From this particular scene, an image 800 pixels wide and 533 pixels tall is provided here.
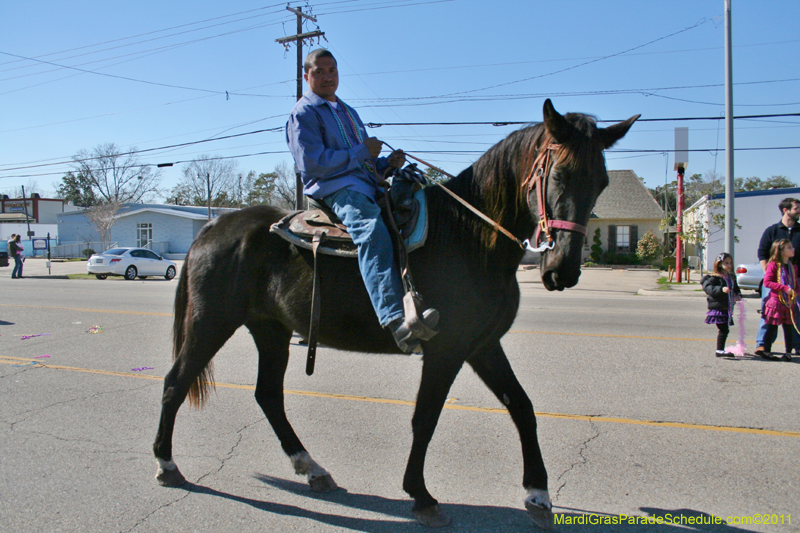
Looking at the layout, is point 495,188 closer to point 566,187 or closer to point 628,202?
point 566,187

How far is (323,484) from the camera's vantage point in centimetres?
352

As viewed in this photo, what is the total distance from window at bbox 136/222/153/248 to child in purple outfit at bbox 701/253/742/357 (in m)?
50.3

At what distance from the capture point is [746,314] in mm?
11766

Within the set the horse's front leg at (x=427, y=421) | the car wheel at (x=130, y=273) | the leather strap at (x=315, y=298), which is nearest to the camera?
the horse's front leg at (x=427, y=421)

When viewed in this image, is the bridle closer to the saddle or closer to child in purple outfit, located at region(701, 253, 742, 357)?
the saddle

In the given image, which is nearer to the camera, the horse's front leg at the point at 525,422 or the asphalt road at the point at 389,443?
the horse's front leg at the point at 525,422

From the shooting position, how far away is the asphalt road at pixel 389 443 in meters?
3.21

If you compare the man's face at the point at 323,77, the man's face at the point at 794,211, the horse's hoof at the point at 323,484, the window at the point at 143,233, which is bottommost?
the horse's hoof at the point at 323,484

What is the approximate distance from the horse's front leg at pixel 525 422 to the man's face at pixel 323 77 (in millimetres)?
1928

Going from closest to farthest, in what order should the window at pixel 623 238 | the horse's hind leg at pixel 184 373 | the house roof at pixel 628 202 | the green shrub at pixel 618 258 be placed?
the horse's hind leg at pixel 184 373
the green shrub at pixel 618 258
the house roof at pixel 628 202
the window at pixel 623 238

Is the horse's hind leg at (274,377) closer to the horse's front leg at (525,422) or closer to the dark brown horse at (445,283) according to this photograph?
the dark brown horse at (445,283)

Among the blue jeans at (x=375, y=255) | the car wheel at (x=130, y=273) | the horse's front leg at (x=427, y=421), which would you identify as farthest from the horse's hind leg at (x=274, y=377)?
the car wheel at (x=130, y=273)

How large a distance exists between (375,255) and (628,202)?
3812 centimetres

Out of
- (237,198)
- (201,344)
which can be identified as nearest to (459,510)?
(201,344)
